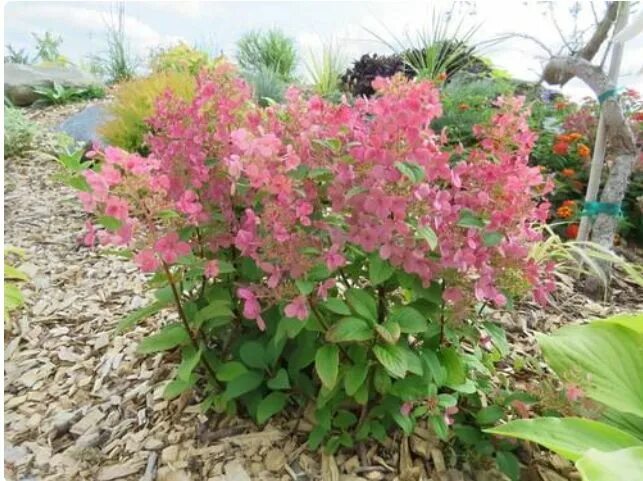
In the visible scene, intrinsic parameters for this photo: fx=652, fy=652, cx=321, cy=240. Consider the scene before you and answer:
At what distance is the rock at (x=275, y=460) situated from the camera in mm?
1378

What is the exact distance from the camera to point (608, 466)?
94 cm

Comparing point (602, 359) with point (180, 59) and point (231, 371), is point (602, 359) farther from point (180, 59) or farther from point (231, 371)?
point (180, 59)

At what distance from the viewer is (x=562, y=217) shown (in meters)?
3.06

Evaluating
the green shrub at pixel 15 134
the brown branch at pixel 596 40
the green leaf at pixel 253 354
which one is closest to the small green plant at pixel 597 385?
the green leaf at pixel 253 354

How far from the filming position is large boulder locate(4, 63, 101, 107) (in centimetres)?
598

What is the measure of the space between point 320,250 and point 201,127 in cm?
33

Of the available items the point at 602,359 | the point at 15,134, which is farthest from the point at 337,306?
the point at 15,134

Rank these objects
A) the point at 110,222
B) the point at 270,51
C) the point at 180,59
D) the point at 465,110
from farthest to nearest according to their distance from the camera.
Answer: the point at 270,51, the point at 180,59, the point at 465,110, the point at 110,222

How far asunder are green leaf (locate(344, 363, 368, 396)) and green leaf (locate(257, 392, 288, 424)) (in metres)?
0.19

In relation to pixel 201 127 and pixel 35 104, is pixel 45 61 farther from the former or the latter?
pixel 201 127

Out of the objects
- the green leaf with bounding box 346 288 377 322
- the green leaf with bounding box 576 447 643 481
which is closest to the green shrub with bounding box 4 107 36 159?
the green leaf with bounding box 346 288 377 322

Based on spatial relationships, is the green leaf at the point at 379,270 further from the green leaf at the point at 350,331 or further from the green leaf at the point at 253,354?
the green leaf at the point at 253,354

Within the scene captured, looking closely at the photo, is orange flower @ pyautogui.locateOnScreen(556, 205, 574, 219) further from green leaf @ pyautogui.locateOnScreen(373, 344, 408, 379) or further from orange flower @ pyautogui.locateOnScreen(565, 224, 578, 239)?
green leaf @ pyautogui.locateOnScreen(373, 344, 408, 379)

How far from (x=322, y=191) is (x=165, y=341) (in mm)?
443
